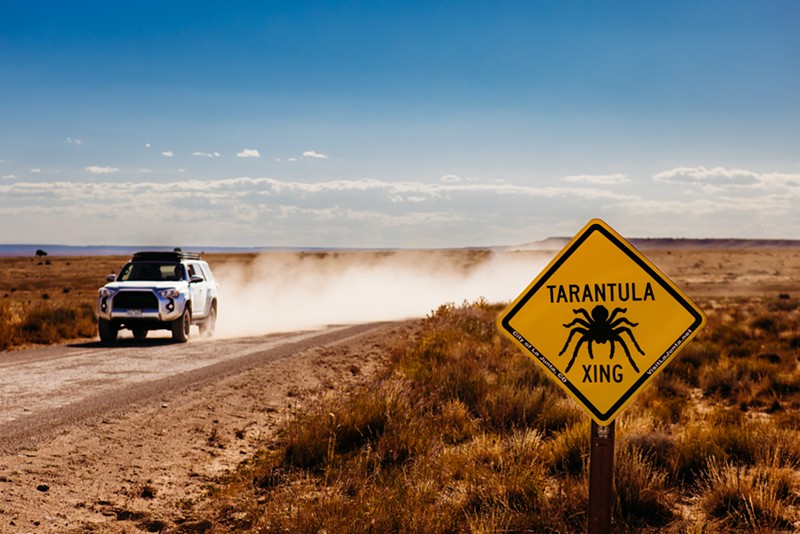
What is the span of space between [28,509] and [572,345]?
198 inches

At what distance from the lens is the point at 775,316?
2809 cm

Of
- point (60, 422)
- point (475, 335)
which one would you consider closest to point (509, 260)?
point (475, 335)

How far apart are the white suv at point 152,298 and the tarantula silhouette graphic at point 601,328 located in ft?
52.1

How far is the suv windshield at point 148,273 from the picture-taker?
19953 mm

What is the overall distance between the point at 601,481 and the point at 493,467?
382 centimetres

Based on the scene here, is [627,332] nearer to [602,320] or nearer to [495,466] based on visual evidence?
[602,320]

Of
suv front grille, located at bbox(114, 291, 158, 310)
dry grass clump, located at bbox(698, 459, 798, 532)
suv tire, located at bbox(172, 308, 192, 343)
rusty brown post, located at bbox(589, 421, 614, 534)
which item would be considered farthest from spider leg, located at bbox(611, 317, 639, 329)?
suv tire, located at bbox(172, 308, 192, 343)

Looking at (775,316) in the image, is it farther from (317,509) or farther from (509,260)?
(509,260)

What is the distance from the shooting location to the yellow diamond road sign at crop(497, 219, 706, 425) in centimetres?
377

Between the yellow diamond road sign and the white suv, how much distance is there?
1575 centimetres

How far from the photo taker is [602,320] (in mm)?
3855

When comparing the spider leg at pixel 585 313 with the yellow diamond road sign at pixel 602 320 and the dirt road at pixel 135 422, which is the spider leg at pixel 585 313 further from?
the dirt road at pixel 135 422

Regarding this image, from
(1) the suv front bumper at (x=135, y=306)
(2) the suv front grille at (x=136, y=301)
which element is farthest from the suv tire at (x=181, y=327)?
(2) the suv front grille at (x=136, y=301)

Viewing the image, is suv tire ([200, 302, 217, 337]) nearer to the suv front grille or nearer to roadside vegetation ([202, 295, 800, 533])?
the suv front grille
